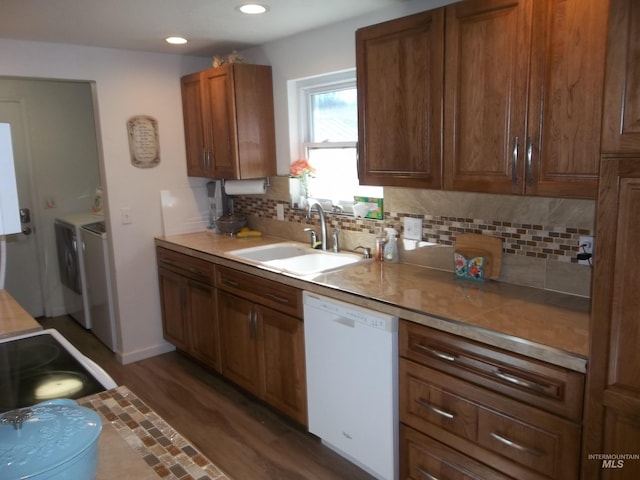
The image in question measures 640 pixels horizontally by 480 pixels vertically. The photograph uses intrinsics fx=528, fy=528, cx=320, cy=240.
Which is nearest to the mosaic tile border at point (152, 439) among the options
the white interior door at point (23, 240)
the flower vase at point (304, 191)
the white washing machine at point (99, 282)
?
the flower vase at point (304, 191)

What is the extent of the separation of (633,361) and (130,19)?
2722 millimetres

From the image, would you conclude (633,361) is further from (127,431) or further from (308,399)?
(308,399)

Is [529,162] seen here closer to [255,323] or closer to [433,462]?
[433,462]

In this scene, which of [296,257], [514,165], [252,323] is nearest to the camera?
[514,165]

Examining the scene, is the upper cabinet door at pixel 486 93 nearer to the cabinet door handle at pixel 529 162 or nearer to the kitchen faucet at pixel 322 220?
the cabinet door handle at pixel 529 162

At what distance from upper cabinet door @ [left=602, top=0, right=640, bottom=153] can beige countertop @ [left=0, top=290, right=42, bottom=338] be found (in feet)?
6.43

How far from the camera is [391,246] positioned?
286 centimetres

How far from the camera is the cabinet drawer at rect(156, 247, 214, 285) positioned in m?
3.34

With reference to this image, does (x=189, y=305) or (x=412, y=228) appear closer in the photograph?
(x=412, y=228)

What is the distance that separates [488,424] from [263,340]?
140 centimetres

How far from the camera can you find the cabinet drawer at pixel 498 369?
1.61m

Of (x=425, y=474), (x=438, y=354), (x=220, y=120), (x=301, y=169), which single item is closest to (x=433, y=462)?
(x=425, y=474)

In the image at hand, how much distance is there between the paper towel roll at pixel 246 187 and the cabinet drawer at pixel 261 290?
759mm

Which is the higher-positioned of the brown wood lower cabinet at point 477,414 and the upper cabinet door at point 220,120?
the upper cabinet door at point 220,120
